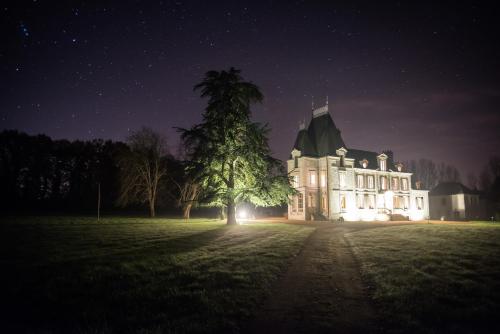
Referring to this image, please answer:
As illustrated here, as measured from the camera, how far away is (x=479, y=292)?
8430 mm

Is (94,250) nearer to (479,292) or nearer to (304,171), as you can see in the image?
(479,292)

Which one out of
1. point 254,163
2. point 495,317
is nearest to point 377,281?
point 495,317

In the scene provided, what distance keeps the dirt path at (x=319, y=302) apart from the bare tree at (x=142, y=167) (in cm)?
3474

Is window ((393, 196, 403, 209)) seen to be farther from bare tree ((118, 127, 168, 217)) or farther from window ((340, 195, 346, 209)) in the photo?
bare tree ((118, 127, 168, 217))

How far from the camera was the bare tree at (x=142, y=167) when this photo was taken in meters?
42.3

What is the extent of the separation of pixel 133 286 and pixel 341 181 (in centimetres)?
3769

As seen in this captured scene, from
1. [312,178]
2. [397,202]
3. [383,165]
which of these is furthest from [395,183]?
[312,178]

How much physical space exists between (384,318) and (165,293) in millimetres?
5594

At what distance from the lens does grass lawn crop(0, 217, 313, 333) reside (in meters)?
6.78

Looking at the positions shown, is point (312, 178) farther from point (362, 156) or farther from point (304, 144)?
point (362, 156)

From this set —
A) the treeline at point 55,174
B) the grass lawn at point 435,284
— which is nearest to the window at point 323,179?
the grass lawn at point 435,284

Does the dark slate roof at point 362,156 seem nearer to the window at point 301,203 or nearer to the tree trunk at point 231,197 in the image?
the window at point 301,203

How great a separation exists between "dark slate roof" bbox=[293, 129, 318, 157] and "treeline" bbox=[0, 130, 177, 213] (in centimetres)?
3057

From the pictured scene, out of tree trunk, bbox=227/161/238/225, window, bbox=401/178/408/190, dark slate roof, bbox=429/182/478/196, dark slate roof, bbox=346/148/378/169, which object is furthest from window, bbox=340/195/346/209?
dark slate roof, bbox=429/182/478/196
